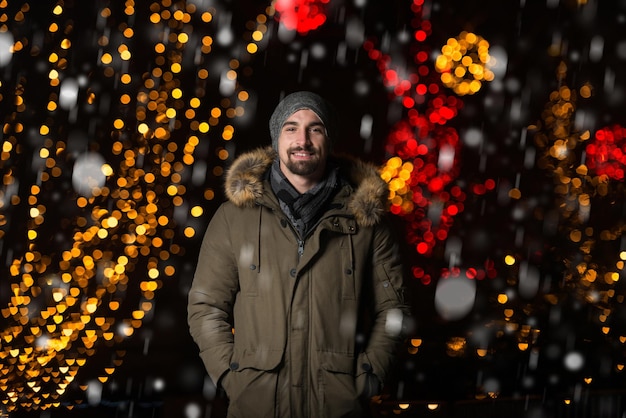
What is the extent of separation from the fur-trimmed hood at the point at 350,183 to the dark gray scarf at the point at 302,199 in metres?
0.06

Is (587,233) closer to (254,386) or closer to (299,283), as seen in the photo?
(299,283)

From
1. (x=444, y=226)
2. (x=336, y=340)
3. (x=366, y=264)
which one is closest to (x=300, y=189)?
(x=366, y=264)

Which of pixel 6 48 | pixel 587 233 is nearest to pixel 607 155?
pixel 587 233

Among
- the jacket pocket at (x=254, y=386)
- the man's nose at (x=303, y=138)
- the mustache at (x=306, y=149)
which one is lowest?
the jacket pocket at (x=254, y=386)

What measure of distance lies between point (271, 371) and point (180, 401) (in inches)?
64.8

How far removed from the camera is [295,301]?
217 cm

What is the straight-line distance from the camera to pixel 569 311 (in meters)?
4.38

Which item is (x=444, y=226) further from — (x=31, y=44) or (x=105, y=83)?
(x=31, y=44)

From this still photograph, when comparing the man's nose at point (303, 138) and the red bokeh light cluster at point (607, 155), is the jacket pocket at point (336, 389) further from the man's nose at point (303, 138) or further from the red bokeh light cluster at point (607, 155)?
the red bokeh light cluster at point (607, 155)

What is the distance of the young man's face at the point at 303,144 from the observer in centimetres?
223

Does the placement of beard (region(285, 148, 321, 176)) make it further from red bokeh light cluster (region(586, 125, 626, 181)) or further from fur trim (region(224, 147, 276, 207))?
red bokeh light cluster (region(586, 125, 626, 181))

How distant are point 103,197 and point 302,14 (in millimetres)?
2555

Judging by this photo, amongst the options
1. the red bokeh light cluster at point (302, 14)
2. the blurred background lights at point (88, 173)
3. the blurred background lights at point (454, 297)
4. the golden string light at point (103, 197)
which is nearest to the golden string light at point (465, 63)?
the red bokeh light cluster at point (302, 14)

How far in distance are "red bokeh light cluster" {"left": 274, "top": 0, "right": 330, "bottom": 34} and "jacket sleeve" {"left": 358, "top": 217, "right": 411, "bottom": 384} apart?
3.40 metres
